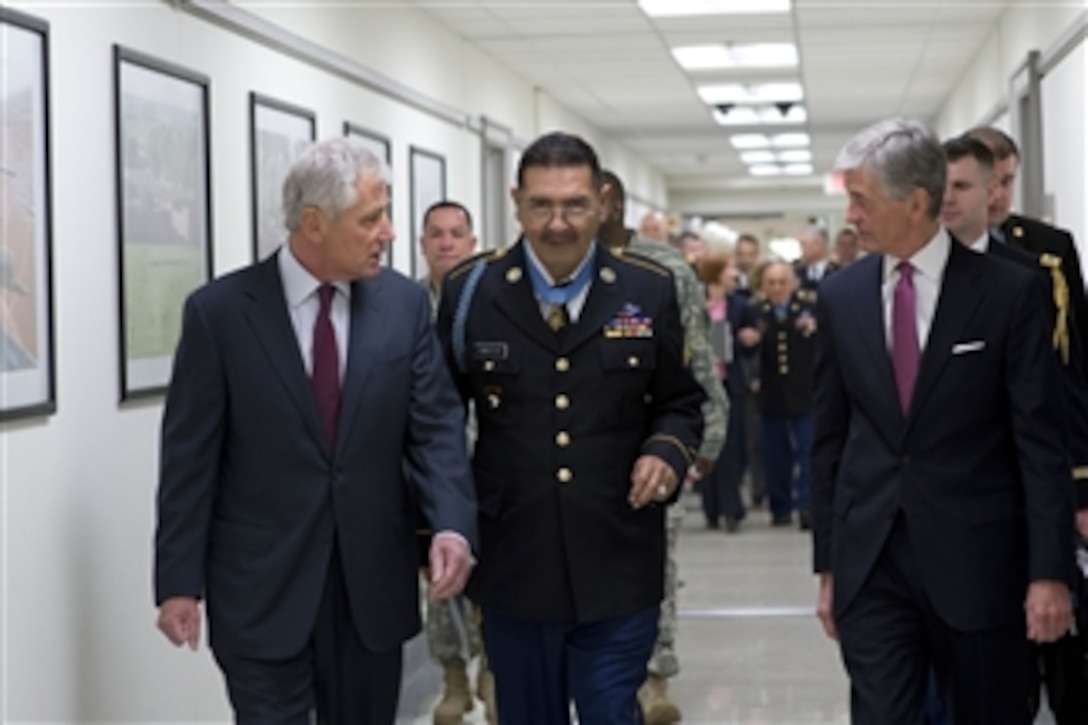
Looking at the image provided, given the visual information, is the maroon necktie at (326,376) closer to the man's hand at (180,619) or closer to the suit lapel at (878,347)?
the man's hand at (180,619)

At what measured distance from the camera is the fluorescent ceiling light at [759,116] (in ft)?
58.2

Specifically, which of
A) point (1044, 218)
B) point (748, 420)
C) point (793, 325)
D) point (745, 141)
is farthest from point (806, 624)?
point (745, 141)

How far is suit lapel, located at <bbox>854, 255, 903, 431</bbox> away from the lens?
3.74 meters

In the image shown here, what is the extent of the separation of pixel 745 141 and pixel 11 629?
17839 millimetres

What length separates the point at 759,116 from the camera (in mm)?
18516

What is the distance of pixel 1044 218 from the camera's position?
31.2ft

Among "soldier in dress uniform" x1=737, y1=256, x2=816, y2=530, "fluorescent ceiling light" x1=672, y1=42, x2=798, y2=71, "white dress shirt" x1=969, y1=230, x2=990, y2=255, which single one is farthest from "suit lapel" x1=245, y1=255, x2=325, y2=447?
"fluorescent ceiling light" x1=672, y1=42, x2=798, y2=71

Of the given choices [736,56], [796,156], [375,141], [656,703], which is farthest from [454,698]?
[796,156]

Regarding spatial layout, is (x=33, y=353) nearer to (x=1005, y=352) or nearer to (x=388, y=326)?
(x=388, y=326)

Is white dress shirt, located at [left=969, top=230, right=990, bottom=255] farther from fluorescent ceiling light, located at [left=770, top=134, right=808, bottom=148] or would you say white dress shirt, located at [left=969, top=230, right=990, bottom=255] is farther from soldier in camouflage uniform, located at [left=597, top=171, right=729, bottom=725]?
fluorescent ceiling light, located at [left=770, top=134, right=808, bottom=148]

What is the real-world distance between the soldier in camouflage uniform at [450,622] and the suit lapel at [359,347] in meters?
2.32

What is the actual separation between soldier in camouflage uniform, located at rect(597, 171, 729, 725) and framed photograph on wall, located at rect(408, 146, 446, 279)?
13.2 feet

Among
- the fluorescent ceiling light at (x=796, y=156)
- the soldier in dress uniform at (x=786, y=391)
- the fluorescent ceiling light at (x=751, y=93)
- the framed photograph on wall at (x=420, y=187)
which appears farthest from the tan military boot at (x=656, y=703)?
the fluorescent ceiling light at (x=796, y=156)

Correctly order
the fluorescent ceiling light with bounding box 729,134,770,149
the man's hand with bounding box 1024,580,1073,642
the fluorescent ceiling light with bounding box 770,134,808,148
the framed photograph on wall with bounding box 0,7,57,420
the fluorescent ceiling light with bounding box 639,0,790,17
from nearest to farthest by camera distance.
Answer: the man's hand with bounding box 1024,580,1073,642
the framed photograph on wall with bounding box 0,7,57,420
the fluorescent ceiling light with bounding box 639,0,790,17
the fluorescent ceiling light with bounding box 729,134,770,149
the fluorescent ceiling light with bounding box 770,134,808,148
